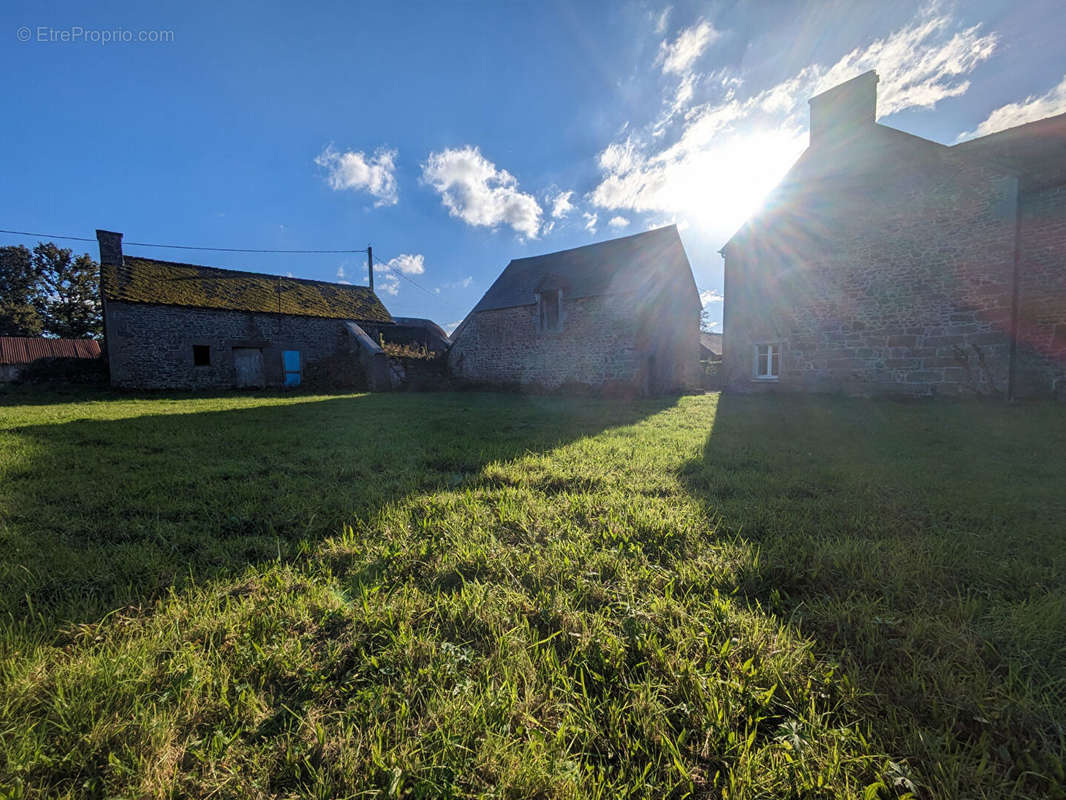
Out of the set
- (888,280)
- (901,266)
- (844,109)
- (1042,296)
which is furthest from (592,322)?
(1042,296)

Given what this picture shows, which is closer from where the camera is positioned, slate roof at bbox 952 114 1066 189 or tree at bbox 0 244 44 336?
slate roof at bbox 952 114 1066 189

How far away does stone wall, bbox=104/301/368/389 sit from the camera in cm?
1532

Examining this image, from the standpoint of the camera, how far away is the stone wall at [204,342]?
15.3 metres

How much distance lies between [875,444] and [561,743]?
238 inches

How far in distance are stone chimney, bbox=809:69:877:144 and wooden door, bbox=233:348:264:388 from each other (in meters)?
23.3

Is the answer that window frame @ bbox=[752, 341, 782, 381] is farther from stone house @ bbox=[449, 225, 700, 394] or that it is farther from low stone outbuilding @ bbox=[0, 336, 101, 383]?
low stone outbuilding @ bbox=[0, 336, 101, 383]

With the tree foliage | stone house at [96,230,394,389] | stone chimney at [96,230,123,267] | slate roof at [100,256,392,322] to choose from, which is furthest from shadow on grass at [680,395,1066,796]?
the tree foliage

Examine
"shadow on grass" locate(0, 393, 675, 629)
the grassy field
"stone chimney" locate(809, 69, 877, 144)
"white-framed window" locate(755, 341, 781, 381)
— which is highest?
"stone chimney" locate(809, 69, 877, 144)

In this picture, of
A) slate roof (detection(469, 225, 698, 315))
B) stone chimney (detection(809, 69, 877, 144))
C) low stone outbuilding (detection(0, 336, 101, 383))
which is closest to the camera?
stone chimney (detection(809, 69, 877, 144))

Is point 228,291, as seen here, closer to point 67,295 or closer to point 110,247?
point 110,247

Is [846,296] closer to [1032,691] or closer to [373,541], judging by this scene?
[1032,691]

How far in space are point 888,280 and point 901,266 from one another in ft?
1.37

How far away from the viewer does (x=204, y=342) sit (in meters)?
17.0

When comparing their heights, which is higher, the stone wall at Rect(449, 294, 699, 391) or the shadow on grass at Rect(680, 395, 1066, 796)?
the stone wall at Rect(449, 294, 699, 391)
